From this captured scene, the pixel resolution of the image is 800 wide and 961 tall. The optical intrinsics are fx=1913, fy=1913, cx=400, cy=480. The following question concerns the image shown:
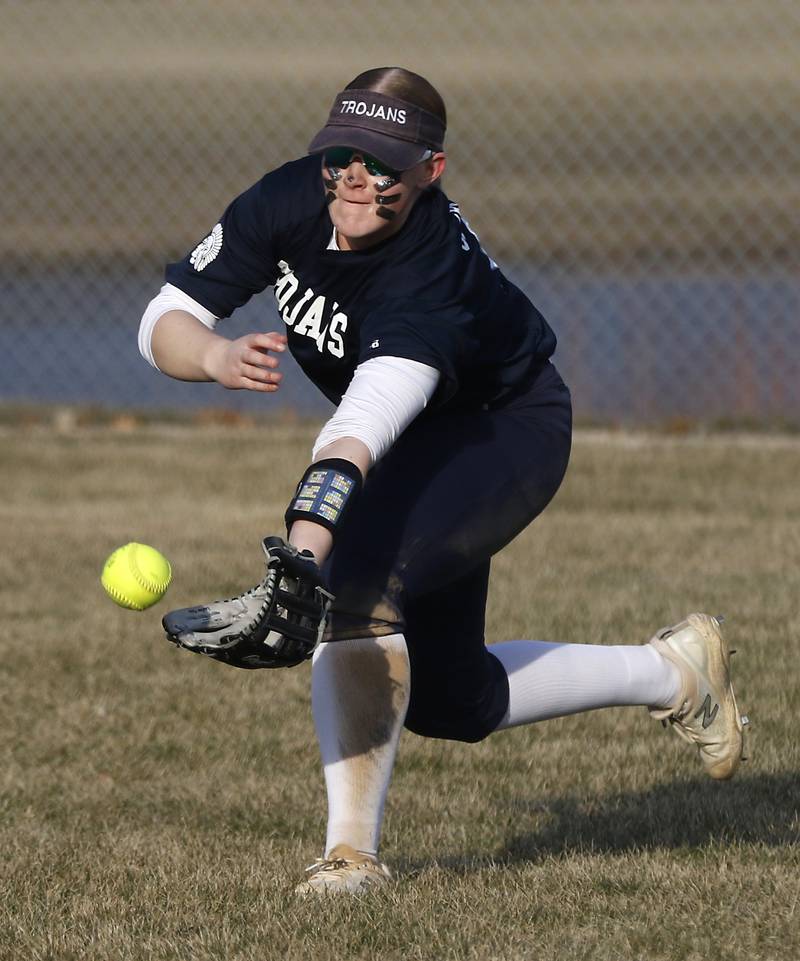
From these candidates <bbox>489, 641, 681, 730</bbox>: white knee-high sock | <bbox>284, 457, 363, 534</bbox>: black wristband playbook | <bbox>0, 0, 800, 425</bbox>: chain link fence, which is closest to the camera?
<bbox>284, 457, 363, 534</bbox>: black wristband playbook

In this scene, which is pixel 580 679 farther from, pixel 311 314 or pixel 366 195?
pixel 366 195

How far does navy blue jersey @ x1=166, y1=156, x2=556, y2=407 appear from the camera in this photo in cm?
405

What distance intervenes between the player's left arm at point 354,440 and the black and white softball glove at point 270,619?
0.08 metres

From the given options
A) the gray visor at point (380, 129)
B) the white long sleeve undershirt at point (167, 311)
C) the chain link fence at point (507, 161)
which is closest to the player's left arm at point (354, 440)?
the gray visor at point (380, 129)

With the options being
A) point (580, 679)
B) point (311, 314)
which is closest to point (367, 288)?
point (311, 314)

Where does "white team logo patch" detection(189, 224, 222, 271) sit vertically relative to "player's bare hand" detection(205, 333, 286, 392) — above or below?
above

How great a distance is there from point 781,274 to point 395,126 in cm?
877

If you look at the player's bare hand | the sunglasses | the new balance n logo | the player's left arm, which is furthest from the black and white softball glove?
the new balance n logo

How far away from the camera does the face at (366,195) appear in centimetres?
417

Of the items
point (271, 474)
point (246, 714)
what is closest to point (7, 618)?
point (246, 714)

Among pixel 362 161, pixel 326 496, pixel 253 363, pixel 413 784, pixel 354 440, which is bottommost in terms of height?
pixel 413 784

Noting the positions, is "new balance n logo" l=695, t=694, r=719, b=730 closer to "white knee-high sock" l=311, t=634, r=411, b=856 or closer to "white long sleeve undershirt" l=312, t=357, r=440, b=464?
"white knee-high sock" l=311, t=634, r=411, b=856

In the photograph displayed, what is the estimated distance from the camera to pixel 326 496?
367 cm

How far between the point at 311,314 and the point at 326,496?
30.3 inches
